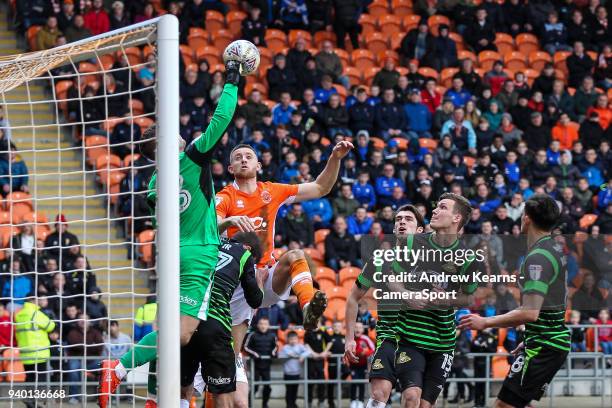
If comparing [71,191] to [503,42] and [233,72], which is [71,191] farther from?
[503,42]

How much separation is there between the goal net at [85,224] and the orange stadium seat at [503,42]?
8.32 meters

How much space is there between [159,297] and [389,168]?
13280 millimetres

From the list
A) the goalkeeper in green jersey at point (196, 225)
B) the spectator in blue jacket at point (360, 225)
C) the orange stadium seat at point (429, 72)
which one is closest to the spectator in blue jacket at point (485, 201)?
the spectator in blue jacket at point (360, 225)

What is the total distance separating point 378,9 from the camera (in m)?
25.9

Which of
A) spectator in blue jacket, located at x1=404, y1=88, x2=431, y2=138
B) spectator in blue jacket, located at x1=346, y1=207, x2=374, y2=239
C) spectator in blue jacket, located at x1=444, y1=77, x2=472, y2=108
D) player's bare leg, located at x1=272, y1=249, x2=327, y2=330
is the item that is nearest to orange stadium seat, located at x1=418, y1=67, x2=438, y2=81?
spectator in blue jacket, located at x1=444, y1=77, x2=472, y2=108

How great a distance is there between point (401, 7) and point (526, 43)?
9.30ft

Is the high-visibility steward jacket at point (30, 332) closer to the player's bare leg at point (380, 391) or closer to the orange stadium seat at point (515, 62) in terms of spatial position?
the player's bare leg at point (380, 391)

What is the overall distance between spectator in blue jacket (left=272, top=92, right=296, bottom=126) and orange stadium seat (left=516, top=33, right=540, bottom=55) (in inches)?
260

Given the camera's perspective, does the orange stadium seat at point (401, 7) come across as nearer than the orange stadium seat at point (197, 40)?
No

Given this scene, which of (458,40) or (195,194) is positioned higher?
(458,40)

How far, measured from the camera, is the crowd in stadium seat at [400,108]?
64.2ft

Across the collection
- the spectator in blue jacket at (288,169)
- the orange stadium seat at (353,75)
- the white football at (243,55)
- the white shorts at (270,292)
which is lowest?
the white shorts at (270,292)

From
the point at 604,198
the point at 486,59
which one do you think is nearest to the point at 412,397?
the point at 604,198

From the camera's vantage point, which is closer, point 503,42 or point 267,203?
point 267,203
